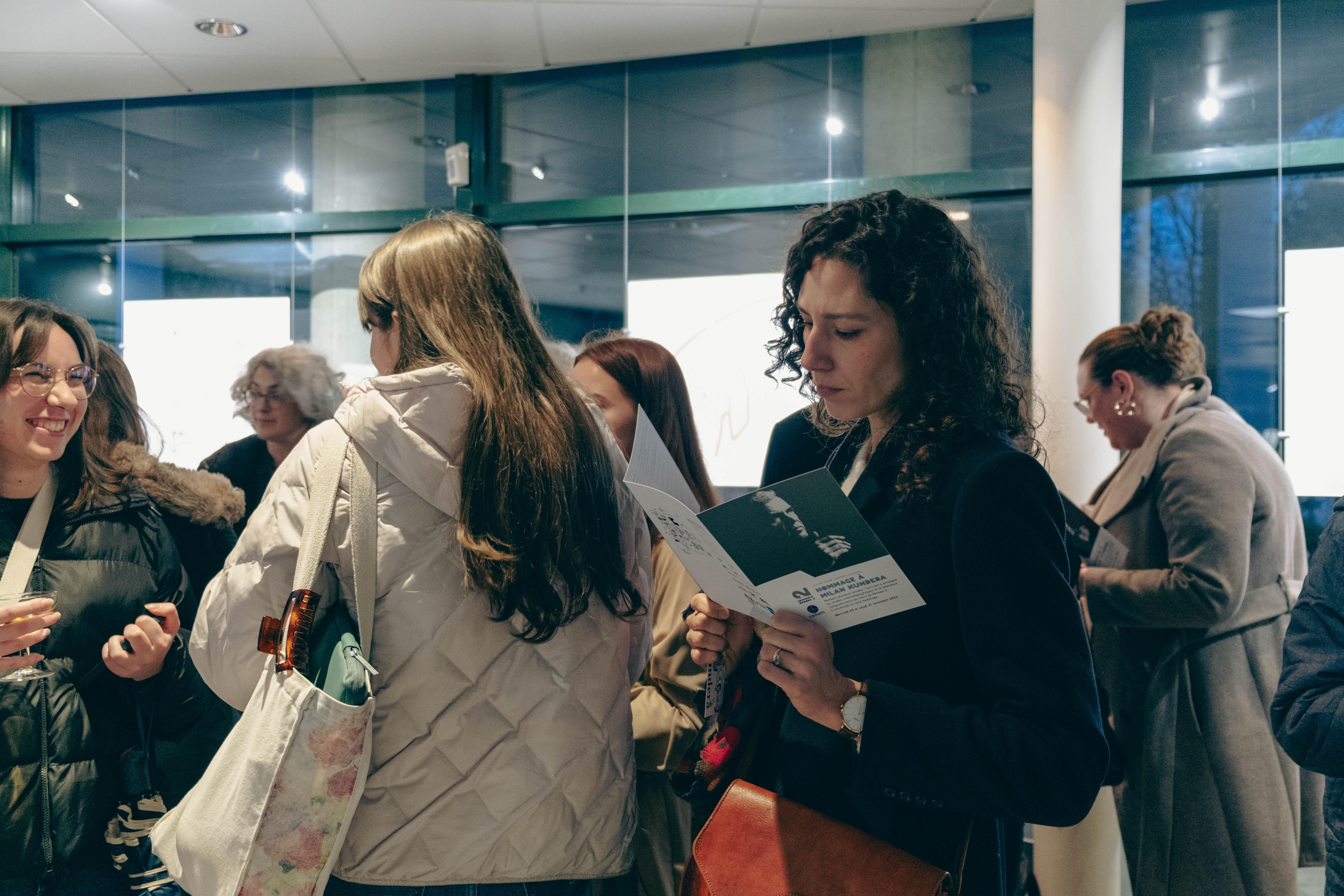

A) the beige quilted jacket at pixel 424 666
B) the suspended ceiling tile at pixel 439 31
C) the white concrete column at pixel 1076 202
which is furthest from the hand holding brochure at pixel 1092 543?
the suspended ceiling tile at pixel 439 31

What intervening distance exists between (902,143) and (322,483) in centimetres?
397

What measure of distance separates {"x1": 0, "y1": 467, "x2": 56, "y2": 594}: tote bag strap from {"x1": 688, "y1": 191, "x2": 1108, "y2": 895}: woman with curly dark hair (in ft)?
4.51

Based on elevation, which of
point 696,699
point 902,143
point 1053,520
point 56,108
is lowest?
point 696,699

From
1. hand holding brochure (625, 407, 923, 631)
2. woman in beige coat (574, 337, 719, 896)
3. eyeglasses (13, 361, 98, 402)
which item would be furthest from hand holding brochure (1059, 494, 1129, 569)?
eyeglasses (13, 361, 98, 402)

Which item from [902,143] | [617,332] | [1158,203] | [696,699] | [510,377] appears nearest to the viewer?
[510,377]

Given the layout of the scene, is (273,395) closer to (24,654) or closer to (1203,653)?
(24,654)

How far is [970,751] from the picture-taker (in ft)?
3.25

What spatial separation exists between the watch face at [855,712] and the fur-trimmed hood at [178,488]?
61.9 inches

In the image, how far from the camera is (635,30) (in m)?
4.34

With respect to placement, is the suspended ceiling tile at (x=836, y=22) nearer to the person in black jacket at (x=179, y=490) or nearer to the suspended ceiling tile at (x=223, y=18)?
the suspended ceiling tile at (x=223, y=18)

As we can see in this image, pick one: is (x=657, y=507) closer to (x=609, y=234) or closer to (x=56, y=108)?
(x=609, y=234)

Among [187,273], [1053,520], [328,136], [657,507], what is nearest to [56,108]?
[187,273]

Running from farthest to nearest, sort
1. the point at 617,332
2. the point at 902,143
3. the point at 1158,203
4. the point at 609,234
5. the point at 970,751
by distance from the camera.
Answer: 1. the point at 609,234
2. the point at 902,143
3. the point at 1158,203
4. the point at 617,332
5. the point at 970,751

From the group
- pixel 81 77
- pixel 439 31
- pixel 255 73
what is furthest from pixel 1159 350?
pixel 81 77
